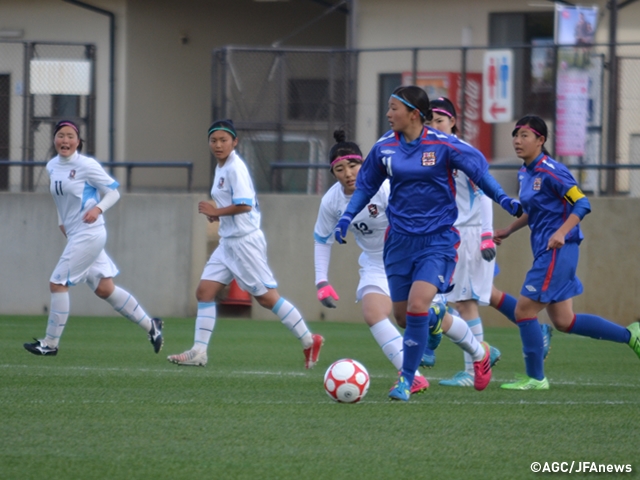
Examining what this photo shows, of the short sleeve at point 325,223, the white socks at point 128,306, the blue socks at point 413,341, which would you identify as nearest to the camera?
the blue socks at point 413,341

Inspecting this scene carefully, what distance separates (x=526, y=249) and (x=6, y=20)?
42.7 ft

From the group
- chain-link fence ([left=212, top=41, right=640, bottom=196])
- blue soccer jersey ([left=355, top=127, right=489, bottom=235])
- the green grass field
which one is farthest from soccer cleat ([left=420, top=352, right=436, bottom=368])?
chain-link fence ([left=212, top=41, right=640, bottom=196])

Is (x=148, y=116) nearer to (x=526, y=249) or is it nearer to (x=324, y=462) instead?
(x=526, y=249)

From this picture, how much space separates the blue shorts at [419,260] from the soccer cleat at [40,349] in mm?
3745

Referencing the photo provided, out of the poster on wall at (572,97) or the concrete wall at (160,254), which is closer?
the poster on wall at (572,97)

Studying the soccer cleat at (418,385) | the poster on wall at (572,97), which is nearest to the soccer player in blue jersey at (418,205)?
the soccer cleat at (418,385)

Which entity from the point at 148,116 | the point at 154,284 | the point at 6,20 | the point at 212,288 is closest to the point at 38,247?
the point at 154,284

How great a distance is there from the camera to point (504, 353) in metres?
10.8

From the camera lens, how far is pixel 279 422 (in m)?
5.90

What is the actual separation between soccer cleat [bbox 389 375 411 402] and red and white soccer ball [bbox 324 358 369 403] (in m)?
0.22

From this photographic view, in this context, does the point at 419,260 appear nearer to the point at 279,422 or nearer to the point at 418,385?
the point at 418,385

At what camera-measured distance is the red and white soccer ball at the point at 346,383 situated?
6531 mm

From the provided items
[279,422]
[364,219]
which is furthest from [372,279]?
[279,422]

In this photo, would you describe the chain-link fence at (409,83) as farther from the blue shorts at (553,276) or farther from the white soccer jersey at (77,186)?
the blue shorts at (553,276)
